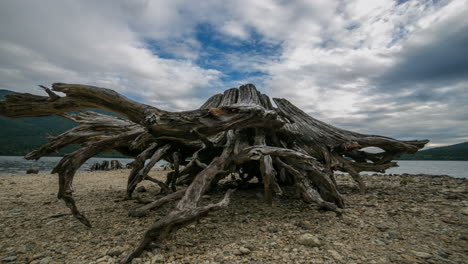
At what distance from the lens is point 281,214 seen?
4.01 metres

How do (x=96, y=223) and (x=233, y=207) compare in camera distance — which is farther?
(x=233, y=207)

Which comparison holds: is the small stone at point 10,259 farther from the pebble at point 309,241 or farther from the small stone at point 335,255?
the small stone at point 335,255

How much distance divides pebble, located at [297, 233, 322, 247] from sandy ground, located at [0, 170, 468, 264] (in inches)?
0.6

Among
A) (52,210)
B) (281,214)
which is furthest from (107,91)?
(281,214)

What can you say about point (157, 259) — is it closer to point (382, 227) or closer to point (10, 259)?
point (10, 259)

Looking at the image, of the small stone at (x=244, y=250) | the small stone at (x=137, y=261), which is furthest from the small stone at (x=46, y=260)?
the small stone at (x=244, y=250)

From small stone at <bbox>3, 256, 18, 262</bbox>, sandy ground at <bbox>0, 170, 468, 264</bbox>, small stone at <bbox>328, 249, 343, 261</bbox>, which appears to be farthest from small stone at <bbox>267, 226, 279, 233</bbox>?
small stone at <bbox>3, 256, 18, 262</bbox>

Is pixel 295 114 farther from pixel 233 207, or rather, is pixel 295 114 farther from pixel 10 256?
pixel 10 256

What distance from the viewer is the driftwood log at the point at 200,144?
139 inches

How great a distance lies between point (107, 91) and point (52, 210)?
9.86 feet

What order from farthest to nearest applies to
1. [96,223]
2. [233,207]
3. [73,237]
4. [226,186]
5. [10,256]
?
[226,186]
[233,207]
[96,223]
[73,237]
[10,256]

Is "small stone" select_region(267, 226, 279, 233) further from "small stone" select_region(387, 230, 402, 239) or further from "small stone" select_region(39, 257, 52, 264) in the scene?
"small stone" select_region(39, 257, 52, 264)

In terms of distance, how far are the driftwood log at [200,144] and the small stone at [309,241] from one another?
106 centimetres

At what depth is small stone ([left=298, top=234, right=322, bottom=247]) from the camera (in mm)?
2771
